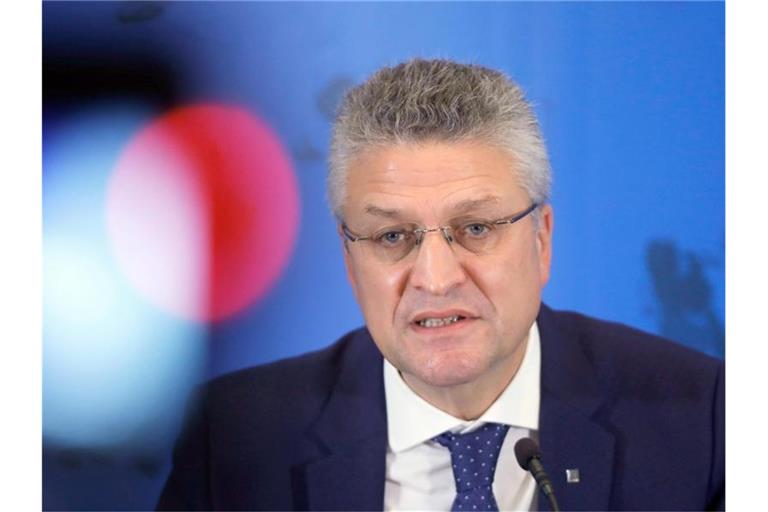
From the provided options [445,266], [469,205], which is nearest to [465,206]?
[469,205]

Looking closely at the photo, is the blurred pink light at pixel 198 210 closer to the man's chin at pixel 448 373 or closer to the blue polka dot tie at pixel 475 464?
the man's chin at pixel 448 373

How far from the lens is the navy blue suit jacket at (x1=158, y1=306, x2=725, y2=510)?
2.32m

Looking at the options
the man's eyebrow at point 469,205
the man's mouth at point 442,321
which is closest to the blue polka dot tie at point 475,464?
the man's mouth at point 442,321

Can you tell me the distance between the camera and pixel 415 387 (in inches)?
92.1

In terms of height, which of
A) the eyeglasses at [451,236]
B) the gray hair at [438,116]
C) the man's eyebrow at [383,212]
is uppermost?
the gray hair at [438,116]

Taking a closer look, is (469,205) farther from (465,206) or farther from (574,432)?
(574,432)

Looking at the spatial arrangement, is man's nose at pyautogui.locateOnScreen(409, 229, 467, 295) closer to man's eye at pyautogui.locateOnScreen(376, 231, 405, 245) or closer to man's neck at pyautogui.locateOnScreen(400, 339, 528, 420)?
man's eye at pyautogui.locateOnScreen(376, 231, 405, 245)

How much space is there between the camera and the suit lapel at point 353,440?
233 centimetres

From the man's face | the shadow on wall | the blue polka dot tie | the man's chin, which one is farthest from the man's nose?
the shadow on wall

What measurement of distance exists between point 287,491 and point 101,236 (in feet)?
2.65

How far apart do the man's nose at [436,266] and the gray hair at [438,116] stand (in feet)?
0.78

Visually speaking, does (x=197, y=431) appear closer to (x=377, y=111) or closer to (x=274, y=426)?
(x=274, y=426)

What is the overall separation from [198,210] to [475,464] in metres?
0.95

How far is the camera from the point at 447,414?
2.30 meters
